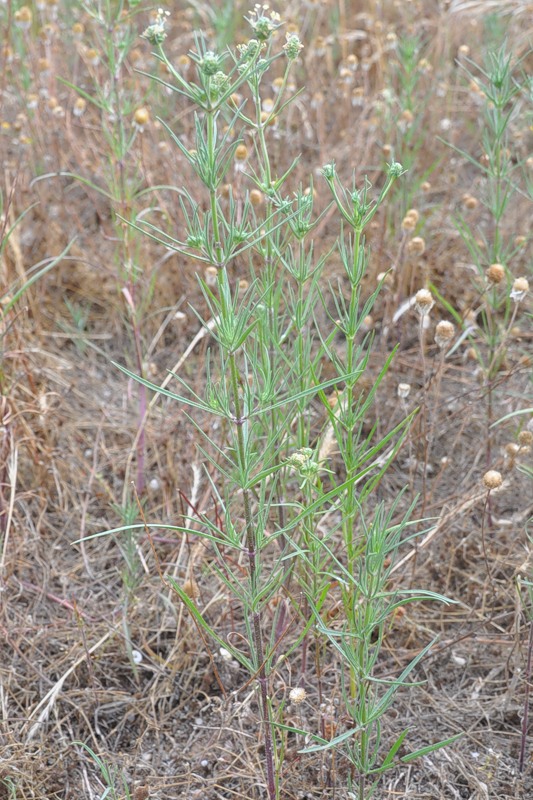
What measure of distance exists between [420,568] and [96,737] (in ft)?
2.93

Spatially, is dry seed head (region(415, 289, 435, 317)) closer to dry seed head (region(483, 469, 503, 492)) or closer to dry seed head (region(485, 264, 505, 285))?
dry seed head (region(485, 264, 505, 285))

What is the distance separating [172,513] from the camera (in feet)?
7.89

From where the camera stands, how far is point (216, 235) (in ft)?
4.02

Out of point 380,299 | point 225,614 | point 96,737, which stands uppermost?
point 380,299

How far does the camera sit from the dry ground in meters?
1.85

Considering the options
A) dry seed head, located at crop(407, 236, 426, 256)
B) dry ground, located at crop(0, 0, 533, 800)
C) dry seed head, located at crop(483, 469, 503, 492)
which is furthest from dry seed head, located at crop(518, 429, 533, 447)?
dry seed head, located at crop(407, 236, 426, 256)

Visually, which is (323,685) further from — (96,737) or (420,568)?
(96,737)

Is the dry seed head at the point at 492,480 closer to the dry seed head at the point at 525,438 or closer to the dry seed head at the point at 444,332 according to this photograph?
the dry seed head at the point at 525,438

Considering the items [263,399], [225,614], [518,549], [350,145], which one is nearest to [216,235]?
[263,399]

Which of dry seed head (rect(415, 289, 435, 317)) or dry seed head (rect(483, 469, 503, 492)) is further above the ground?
dry seed head (rect(415, 289, 435, 317))

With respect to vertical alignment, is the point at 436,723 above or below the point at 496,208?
below


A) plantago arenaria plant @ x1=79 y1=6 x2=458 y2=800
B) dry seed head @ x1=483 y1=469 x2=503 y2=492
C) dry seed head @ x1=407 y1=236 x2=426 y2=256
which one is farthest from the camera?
dry seed head @ x1=407 y1=236 x2=426 y2=256

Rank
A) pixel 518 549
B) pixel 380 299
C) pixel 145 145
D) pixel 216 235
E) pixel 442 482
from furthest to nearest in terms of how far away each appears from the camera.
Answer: pixel 145 145
pixel 380 299
pixel 442 482
pixel 518 549
pixel 216 235

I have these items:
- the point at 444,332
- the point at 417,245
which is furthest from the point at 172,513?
the point at 417,245
